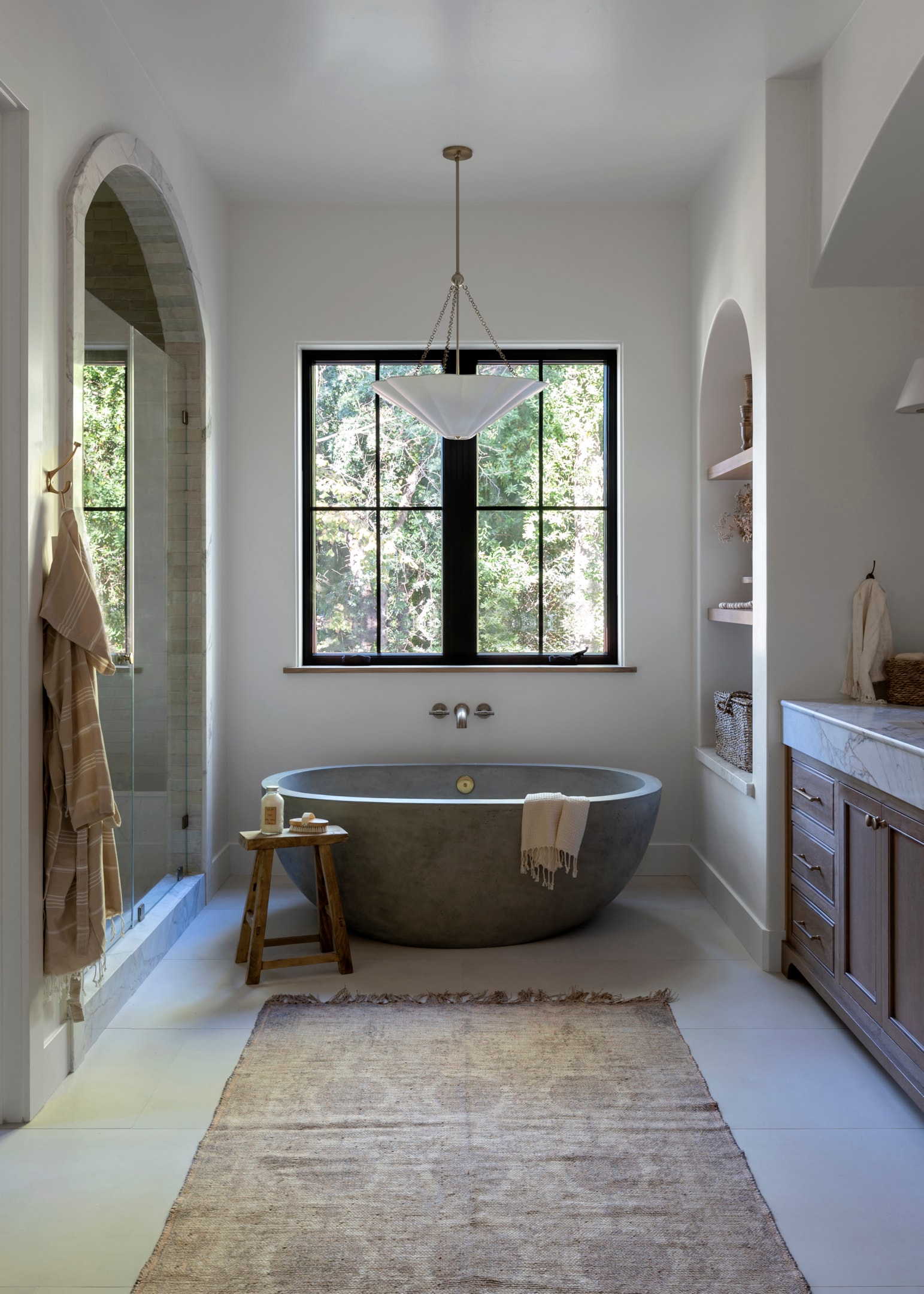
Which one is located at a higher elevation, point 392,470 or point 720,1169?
point 392,470

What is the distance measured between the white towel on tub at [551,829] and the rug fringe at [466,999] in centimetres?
47

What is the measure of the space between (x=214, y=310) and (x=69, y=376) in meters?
1.78

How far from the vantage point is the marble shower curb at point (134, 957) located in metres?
2.81

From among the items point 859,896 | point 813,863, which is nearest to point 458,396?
point 813,863

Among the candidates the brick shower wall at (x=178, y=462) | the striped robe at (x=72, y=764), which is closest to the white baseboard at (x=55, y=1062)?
the striped robe at (x=72, y=764)

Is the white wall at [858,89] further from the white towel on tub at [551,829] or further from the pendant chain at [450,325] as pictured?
the white towel on tub at [551,829]

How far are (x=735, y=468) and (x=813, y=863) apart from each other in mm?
1548

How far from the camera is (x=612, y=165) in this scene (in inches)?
161

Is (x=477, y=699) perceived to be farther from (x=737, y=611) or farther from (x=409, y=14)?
(x=409, y=14)

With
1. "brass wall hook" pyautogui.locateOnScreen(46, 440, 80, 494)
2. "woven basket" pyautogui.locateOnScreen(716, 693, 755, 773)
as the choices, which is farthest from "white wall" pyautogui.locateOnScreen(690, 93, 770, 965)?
"brass wall hook" pyautogui.locateOnScreen(46, 440, 80, 494)

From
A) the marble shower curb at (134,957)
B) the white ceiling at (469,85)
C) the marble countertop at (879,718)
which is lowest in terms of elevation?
the marble shower curb at (134,957)

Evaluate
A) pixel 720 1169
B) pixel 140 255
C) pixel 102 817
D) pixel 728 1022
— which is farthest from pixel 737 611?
pixel 140 255

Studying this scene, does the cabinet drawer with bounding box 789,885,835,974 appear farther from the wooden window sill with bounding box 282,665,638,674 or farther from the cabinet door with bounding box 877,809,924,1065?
the wooden window sill with bounding box 282,665,638,674

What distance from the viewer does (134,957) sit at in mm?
3225
